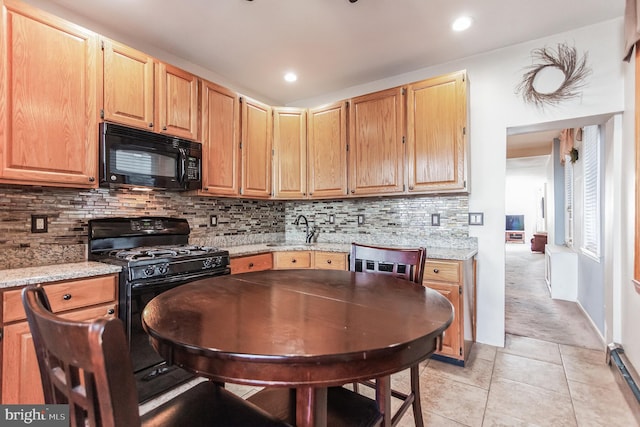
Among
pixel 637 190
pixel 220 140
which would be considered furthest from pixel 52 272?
pixel 637 190

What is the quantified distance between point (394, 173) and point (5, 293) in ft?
9.05

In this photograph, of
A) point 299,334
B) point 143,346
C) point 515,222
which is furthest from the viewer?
point 515,222

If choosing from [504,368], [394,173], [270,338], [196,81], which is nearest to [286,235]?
[394,173]

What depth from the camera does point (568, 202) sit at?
4824mm

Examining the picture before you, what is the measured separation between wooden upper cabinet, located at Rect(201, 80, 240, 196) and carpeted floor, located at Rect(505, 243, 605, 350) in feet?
10.2

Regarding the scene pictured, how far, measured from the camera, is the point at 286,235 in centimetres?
402

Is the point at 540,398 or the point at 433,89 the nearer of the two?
the point at 540,398

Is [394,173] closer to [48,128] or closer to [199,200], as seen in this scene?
[199,200]

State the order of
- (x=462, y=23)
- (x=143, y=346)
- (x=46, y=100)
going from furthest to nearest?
(x=462, y=23) < (x=143, y=346) < (x=46, y=100)

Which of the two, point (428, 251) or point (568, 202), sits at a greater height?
point (568, 202)

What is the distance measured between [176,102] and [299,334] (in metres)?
2.35

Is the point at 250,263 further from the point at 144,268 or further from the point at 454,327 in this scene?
the point at 454,327

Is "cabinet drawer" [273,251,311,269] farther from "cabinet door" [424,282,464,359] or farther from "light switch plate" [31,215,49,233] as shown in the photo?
"light switch plate" [31,215,49,233]

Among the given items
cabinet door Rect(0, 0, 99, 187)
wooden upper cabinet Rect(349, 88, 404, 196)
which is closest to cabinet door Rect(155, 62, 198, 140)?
cabinet door Rect(0, 0, 99, 187)
